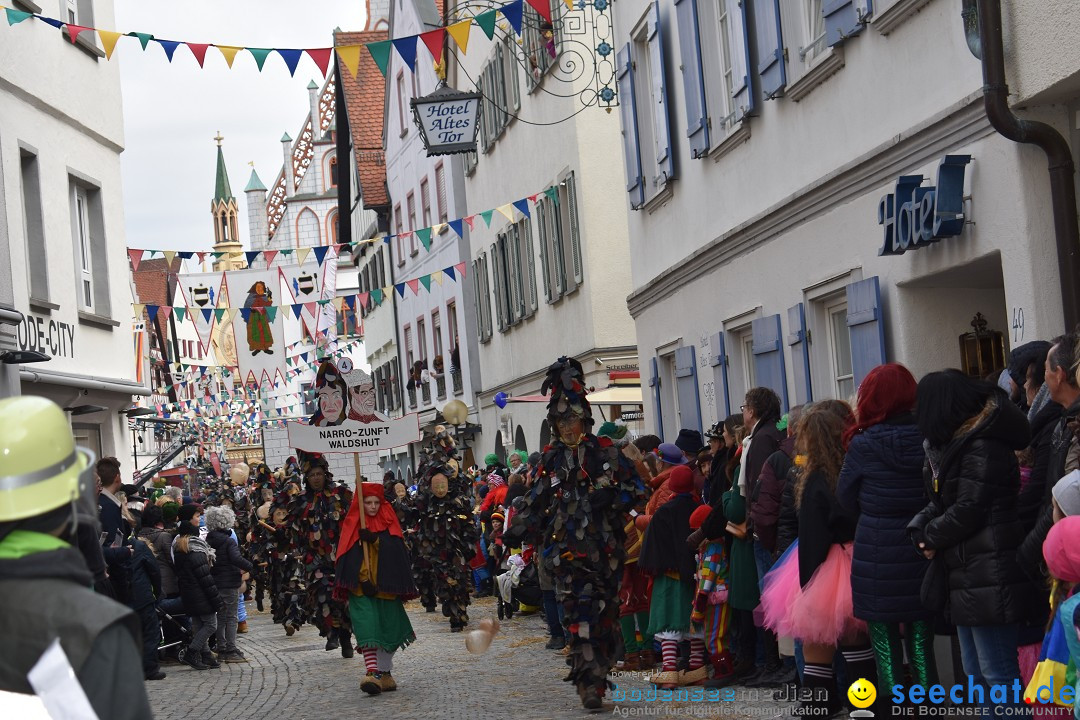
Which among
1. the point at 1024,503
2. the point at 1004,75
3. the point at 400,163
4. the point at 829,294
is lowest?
the point at 1024,503

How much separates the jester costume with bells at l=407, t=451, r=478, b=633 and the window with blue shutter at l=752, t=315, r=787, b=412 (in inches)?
202

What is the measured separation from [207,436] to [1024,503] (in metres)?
59.4

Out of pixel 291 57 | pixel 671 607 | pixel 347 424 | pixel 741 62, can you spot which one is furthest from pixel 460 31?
pixel 671 607

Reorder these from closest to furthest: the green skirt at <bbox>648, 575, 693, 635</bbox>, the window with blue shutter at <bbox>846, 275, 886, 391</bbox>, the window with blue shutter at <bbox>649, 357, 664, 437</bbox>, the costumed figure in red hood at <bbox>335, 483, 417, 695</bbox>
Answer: the green skirt at <bbox>648, 575, 693, 635</bbox> → the window with blue shutter at <bbox>846, 275, 886, 391</bbox> → the costumed figure in red hood at <bbox>335, 483, 417, 695</bbox> → the window with blue shutter at <bbox>649, 357, 664, 437</bbox>

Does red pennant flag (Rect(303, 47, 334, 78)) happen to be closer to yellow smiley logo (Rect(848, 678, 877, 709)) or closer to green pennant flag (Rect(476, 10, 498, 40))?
green pennant flag (Rect(476, 10, 498, 40))

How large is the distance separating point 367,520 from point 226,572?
161 inches

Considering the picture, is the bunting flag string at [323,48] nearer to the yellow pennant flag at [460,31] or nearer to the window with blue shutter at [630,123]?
the yellow pennant flag at [460,31]

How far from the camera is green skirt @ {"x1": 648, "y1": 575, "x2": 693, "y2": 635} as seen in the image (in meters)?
10.4

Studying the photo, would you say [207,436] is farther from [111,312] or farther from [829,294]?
[829,294]

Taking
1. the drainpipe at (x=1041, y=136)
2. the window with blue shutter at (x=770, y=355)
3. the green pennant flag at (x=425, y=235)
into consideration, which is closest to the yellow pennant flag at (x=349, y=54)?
the window with blue shutter at (x=770, y=355)

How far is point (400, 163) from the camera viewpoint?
140 feet

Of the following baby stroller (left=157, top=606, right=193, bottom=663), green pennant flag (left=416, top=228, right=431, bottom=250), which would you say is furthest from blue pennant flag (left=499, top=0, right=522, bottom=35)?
green pennant flag (left=416, top=228, right=431, bottom=250)

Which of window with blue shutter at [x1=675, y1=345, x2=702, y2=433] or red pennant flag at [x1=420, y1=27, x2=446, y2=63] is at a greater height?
red pennant flag at [x1=420, y1=27, x2=446, y2=63]

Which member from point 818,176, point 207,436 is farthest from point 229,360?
point 818,176
